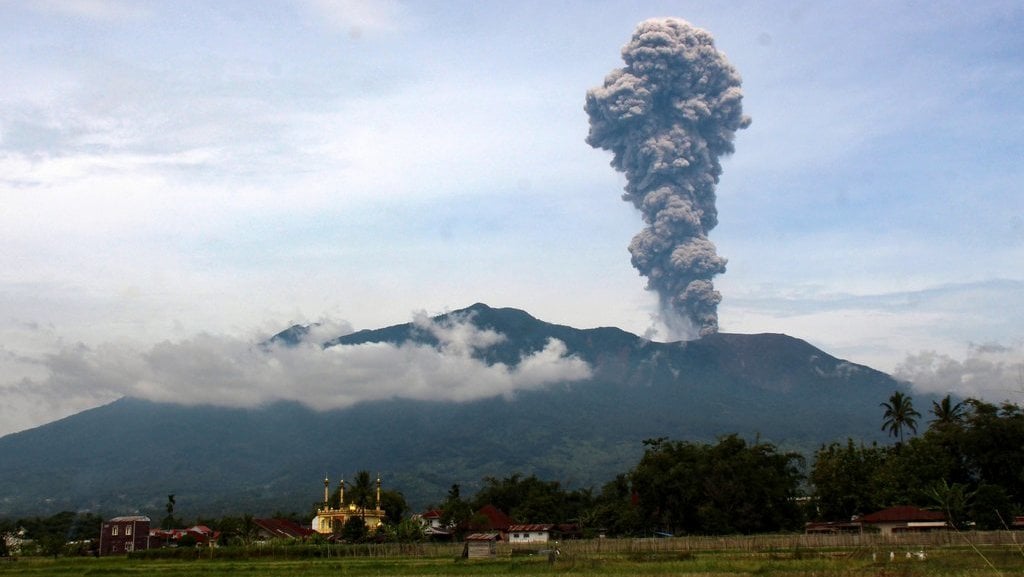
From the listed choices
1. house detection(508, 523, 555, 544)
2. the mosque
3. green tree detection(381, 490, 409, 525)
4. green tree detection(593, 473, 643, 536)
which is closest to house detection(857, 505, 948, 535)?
green tree detection(593, 473, 643, 536)

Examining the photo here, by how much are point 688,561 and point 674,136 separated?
131 meters

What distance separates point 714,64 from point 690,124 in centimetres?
1125

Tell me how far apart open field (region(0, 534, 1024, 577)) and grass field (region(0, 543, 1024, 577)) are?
4 cm

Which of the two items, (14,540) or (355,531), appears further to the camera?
(14,540)

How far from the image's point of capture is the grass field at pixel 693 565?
36625 millimetres

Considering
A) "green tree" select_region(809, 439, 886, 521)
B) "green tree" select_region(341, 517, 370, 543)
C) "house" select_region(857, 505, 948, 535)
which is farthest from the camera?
"green tree" select_region(341, 517, 370, 543)

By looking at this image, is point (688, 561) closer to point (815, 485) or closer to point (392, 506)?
point (815, 485)

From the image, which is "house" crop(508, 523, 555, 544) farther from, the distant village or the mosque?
the mosque

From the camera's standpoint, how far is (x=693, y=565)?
44469 millimetres

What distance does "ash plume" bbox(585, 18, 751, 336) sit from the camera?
17125 centimetres

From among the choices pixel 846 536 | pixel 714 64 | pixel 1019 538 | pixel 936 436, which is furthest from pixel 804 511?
pixel 714 64

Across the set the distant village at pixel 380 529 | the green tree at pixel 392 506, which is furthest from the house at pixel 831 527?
the green tree at pixel 392 506

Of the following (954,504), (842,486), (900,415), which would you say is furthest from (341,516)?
(954,504)

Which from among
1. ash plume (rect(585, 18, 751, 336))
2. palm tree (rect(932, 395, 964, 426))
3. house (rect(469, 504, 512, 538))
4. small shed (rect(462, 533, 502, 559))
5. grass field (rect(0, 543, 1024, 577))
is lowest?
grass field (rect(0, 543, 1024, 577))
